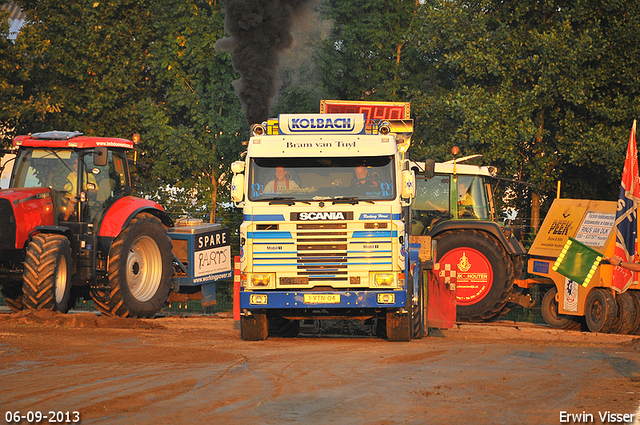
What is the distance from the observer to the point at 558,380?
898cm

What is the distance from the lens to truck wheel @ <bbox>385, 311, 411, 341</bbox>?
1205cm

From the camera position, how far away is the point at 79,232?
1430 cm

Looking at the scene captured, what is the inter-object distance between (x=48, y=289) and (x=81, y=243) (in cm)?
130

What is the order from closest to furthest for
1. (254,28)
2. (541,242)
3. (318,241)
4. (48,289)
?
(318,241) < (48,289) < (541,242) < (254,28)

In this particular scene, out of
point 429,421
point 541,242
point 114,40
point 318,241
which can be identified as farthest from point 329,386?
point 114,40

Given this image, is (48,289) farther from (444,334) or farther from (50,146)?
(444,334)

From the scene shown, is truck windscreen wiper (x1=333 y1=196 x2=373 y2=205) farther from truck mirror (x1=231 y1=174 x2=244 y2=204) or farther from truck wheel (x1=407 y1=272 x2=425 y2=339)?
truck wheel (x1=407 y1=272 x2=425 y2=339)

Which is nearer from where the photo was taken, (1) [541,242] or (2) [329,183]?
(2) [329,183]

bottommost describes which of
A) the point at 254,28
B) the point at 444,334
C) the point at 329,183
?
the point at 444,334

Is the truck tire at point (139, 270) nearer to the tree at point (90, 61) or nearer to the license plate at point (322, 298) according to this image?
the license plate at point (322, 298)

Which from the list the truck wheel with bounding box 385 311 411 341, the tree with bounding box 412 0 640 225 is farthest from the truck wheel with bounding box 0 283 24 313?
the tree with bounding box 412 0 640 225

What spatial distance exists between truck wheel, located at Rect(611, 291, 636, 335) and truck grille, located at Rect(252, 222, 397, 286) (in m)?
5.38

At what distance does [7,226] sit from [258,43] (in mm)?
9801

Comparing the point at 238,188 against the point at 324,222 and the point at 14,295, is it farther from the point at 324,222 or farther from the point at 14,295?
the point at 14,295
